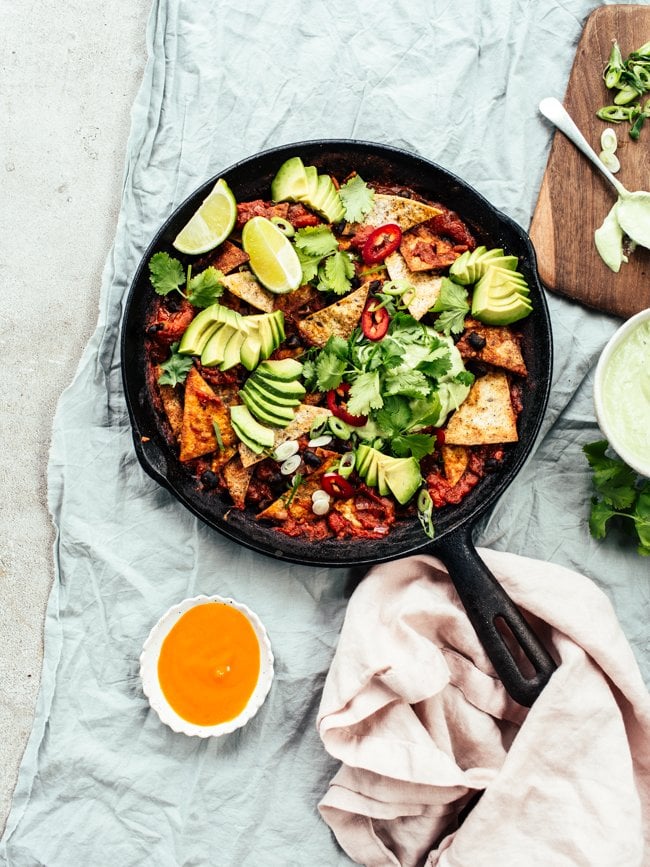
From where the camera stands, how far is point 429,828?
3.50 meters

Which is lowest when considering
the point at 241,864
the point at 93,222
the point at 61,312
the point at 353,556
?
the point at 241,864

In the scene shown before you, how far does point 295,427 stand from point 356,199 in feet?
3.37

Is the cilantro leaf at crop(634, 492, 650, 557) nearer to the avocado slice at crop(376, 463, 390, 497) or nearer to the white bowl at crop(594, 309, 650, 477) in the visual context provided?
the white bowl at crop(594, 309, 650, 477)

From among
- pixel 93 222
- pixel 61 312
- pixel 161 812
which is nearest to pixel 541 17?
pixel 93 222

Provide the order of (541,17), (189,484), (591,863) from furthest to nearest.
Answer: (541,17) → (189,484) → (591,863)

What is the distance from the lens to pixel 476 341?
133 inches

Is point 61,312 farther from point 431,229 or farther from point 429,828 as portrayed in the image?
point 429,828

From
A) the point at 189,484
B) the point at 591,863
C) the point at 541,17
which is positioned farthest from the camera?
the point at 541,17

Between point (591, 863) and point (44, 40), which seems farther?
point (44, 40)

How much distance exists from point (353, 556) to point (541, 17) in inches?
106

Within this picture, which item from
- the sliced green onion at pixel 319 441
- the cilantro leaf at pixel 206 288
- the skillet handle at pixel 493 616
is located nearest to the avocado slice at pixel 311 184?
the cilantro leaf at pixel 206 288

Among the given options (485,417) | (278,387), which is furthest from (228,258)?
(485,417)

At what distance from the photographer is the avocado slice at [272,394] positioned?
334 cm

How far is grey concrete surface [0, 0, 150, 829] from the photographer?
3.74 meters
